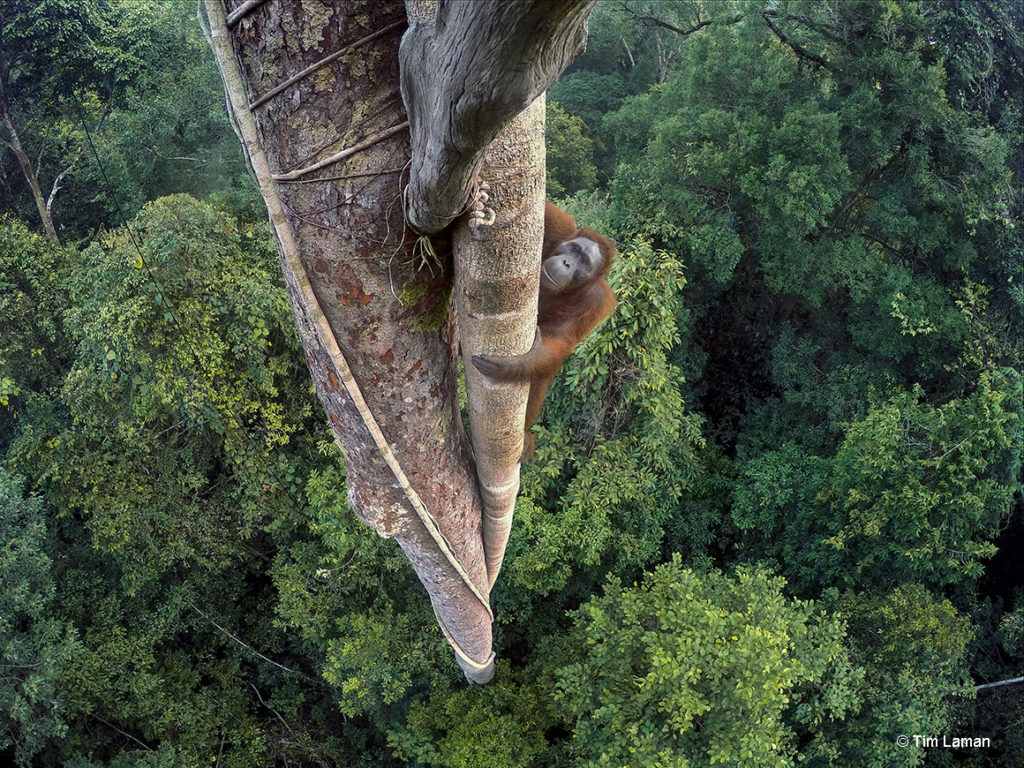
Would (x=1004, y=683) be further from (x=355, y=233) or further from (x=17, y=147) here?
(x=17, y=147)

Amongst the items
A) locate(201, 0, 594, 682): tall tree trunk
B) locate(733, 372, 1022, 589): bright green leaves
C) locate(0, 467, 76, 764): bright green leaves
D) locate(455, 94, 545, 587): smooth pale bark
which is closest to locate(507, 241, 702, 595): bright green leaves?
locate(733, 372, 1022, 589): bright green leaves

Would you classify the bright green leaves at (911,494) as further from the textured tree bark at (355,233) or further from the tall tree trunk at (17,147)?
the tall tree trunk at (17,147)

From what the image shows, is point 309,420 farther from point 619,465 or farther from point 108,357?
point 619,465

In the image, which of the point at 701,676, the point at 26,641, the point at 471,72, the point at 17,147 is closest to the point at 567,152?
the point at 17,147

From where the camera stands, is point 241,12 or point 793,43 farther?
point 793,43

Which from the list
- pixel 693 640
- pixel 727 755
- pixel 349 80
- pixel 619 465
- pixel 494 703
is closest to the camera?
pixel 349 80

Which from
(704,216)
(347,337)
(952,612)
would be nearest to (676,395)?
(704,216)
